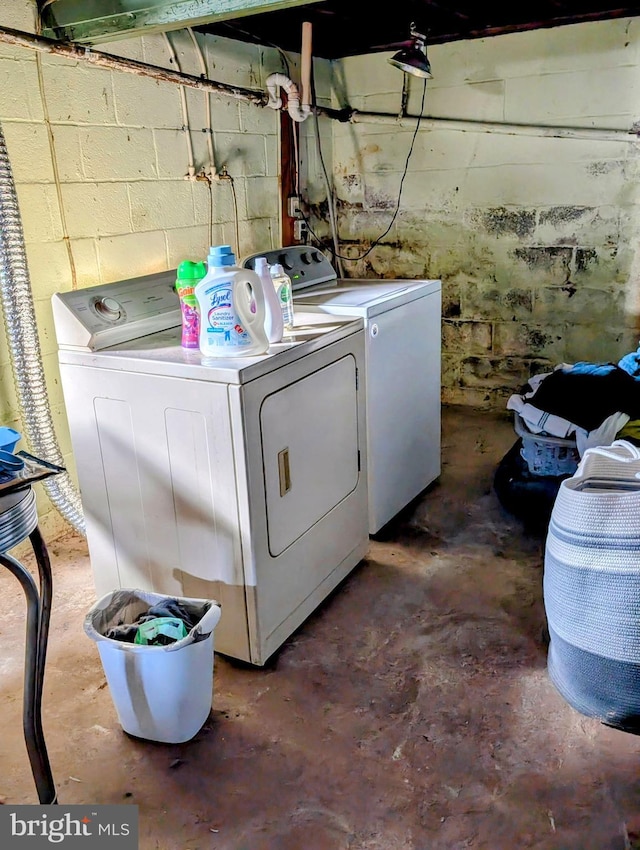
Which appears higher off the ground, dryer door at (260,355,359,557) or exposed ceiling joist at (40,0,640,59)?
exposed ceiling joist at (40,0,640,59)

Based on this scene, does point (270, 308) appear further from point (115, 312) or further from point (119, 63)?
point (119, 63)

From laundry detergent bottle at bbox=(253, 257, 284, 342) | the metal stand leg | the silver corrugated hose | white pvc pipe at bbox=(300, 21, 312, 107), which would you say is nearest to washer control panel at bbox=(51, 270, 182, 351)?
the silver corrugated hose

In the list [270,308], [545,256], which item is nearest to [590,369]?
[545,256]

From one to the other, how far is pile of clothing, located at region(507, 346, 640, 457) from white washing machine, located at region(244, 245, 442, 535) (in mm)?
402

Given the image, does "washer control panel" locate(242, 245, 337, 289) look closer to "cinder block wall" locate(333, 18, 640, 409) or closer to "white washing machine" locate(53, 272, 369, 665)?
A: "white washing machine" locate(53, 272, 369, 665)

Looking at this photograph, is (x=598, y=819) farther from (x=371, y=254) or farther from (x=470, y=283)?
(x=371, y=254)

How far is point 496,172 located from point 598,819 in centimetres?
322

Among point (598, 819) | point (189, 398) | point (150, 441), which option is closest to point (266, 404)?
point (189, 398)

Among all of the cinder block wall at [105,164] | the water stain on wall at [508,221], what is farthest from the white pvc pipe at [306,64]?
the water stain on wall at [508,221]

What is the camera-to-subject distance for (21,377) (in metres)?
2.27

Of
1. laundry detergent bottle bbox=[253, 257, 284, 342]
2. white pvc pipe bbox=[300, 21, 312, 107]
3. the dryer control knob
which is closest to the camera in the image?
laundry detergent bottle bbox=[253, 257, 284, 342]

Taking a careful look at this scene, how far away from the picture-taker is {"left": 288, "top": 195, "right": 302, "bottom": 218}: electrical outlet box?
12.2 feet

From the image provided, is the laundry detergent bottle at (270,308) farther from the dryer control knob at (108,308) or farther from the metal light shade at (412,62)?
the metal light shade at (412,62)

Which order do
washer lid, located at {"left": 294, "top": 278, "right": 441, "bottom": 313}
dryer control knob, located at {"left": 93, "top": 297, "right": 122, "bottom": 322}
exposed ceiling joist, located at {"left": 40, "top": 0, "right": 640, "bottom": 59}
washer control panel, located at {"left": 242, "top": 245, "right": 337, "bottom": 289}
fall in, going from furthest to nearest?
washer control panel, located at {"left": 242, "top": 245, "right": 337, "bottom": 289}
washer lid, located at {"left": 294, "top": 278, "right": 441, "bottom": 313}
exposed ceiling joist, located at {"left": 40, "top": 0, "right": 640, "bottom": 59}
dryer control knob, located at {"left": 93, "top": 297, "right": 122, "bottom": 322}
